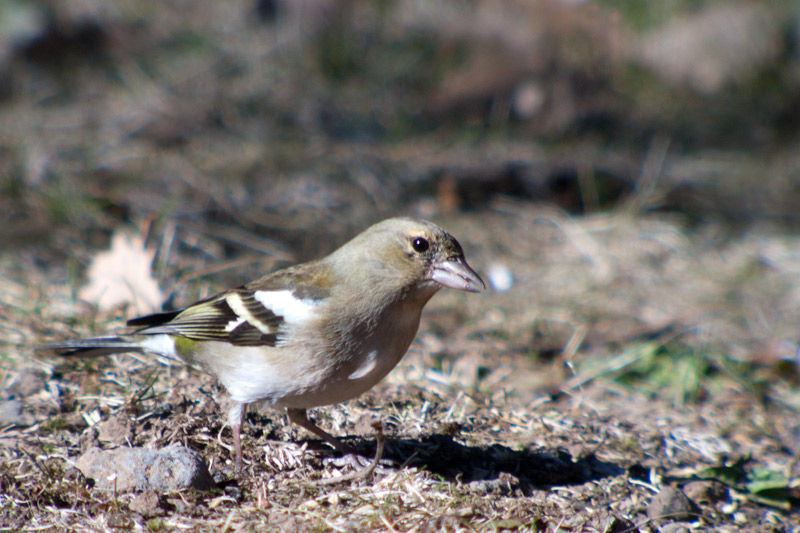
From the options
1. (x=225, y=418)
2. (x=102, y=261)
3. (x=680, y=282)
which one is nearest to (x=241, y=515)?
(x=225, y=418)

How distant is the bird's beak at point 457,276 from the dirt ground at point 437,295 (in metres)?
0.76

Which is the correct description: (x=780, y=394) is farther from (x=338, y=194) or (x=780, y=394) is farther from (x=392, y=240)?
(x=338, y=194)

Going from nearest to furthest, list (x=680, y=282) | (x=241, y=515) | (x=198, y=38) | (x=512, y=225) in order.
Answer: (x=241, y=515)
(x=680, y=282)
(x=512, y=225)
(x=198, y=38)

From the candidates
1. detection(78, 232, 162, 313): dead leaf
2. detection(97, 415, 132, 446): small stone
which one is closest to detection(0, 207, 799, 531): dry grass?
detection(97, 415, 132, 446): small stone

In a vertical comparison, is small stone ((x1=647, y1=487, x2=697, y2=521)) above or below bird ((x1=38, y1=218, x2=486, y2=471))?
below

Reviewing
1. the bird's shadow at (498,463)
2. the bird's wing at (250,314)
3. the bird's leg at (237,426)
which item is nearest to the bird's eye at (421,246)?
the bird's wing at (250,314)

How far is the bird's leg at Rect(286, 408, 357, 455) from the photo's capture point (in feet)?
10.8

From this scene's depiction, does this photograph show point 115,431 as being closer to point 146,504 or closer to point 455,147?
point 146,504

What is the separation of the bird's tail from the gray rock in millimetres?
710

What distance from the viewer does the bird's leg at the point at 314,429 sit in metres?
Result: 3.28

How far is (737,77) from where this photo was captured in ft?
32.9

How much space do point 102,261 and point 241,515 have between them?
2369 millimetres

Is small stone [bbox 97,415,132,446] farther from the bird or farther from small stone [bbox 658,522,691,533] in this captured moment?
small stone [bbox 658,522,691,533]

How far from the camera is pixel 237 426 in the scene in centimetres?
315
